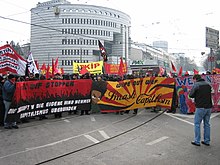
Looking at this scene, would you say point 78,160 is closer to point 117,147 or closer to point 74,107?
point 117,147

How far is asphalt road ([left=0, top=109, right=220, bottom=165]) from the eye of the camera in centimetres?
554

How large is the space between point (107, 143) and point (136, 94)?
5356mm

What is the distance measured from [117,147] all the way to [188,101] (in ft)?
21.0

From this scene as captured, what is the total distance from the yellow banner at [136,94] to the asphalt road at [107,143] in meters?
1.42

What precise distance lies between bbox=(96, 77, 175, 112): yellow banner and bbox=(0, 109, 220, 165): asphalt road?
142 centimetres

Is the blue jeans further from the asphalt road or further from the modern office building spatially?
the modern office building

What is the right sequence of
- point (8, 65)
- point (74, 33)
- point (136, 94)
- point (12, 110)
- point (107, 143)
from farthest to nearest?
point (74, 33), point (136, 94), point (8, 65), point (12, 110), point (107, 143)

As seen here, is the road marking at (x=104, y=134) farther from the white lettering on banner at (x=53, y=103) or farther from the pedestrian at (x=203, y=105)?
the white lettering on banner at (x=53, y=103)

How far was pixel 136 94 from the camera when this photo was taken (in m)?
12.0

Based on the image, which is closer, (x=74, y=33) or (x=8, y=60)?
(x=8, y=60)

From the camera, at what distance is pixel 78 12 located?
9544cm

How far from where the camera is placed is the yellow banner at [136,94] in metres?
11.9

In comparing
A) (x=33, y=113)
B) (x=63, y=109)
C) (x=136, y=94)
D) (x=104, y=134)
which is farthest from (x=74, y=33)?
(x=104, y=134)

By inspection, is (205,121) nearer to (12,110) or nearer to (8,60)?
(12,110)
